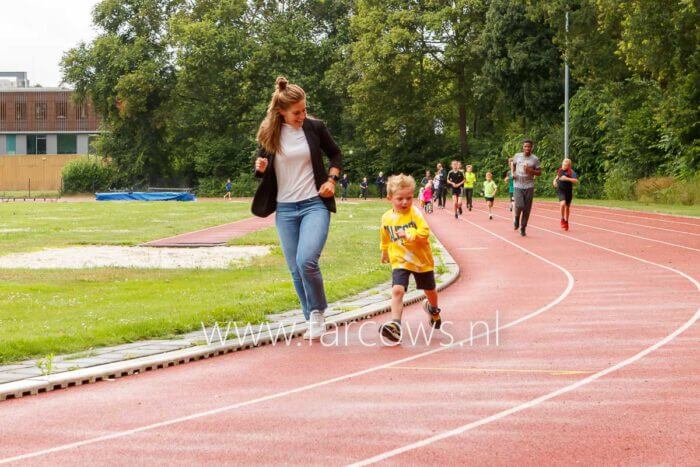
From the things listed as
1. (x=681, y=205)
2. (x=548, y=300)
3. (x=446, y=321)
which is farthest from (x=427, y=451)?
(x=681, y=205)

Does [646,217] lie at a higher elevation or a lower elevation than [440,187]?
lower

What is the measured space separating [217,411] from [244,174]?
214 ft

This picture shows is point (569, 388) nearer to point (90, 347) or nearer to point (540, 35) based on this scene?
point (90, 347)

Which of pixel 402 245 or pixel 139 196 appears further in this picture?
pixel 139 196

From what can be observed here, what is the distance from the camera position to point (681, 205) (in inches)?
1502

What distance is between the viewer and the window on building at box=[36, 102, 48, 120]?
337ft

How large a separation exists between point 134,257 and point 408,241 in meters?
10.7

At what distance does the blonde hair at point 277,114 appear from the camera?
832 cm

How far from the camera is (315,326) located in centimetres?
869

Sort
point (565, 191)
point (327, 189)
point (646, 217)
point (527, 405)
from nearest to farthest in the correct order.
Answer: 1. point (527, 405)
2. point (327, 189)
3. point (565, 191)
4. point (646, 217)

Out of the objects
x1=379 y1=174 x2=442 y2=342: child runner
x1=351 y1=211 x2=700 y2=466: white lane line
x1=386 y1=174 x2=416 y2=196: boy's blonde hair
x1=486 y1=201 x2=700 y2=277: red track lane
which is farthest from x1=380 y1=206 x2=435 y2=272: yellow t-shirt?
x1=486 y1=201 x2=700 y2=277: red track lane

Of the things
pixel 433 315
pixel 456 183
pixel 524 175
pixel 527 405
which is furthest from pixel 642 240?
pixel 527 405

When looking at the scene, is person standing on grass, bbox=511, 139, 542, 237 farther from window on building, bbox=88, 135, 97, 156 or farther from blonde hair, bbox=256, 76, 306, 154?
window on building, bbox=88, 135, 97, 156

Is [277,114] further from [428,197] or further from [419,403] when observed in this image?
[428,197]
